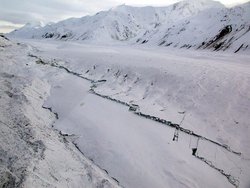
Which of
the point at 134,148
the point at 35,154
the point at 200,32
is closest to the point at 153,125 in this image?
the point at 134,148

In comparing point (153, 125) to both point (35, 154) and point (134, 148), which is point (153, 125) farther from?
point (35, 154)

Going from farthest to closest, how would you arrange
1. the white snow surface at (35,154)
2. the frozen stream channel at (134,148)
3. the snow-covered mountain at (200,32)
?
1. the snow-covered mountain at (200,32)
2. the frozen stream channel at (134,148)
3. the white snow surface at (35,154)

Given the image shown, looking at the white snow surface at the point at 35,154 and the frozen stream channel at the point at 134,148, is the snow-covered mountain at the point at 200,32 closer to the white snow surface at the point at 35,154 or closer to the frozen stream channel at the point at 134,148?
the frozen stream channel at the point at 134,148

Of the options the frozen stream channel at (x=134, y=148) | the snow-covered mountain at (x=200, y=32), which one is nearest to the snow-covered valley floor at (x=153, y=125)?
the frozen stream channel at (x=134, y=148)

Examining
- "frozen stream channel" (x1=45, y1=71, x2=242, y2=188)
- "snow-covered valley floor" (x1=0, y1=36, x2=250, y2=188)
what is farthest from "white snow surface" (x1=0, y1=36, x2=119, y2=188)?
"frozen stream channel" (x1=45, y1=71, x2=242, y2=188)

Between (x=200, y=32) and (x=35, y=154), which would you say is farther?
(x=200, y=32)

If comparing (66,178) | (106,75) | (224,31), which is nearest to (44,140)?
(66,178)
